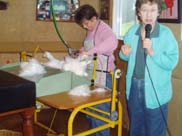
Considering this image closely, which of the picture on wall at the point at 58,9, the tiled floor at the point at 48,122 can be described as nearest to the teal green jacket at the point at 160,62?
the tiled floor at the point at 48,122

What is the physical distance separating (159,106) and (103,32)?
83 cm

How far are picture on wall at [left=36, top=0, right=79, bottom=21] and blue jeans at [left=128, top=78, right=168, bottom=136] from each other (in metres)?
1.79

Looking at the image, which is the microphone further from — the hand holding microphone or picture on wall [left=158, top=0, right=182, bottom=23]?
picture on wall [left=158, top=0, right=182, bottom=23]

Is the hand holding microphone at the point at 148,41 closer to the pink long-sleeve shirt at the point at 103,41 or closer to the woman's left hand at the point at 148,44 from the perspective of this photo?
the woman's left hand at the point at 148,44

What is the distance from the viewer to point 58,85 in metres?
1.96

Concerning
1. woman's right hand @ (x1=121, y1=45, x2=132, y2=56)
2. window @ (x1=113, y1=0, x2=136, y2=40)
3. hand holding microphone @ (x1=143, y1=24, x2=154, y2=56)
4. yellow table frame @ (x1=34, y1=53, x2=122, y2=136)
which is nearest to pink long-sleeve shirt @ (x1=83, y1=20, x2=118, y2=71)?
yellow table frame @ (x1=34, y1=53, x2=122, y2=136)

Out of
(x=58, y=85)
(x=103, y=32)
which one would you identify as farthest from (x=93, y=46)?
(x=58, y=85)

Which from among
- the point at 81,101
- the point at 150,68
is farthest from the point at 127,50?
the point at 81,101

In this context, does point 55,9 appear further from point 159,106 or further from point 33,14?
point 159,106

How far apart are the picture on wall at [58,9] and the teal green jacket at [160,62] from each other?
5.44 ft

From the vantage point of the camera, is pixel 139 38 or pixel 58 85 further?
pixel 58 85

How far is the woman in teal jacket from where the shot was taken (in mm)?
1689

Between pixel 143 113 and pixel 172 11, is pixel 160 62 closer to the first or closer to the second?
pixel 143 113

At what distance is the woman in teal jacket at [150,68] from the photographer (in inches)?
66.5
